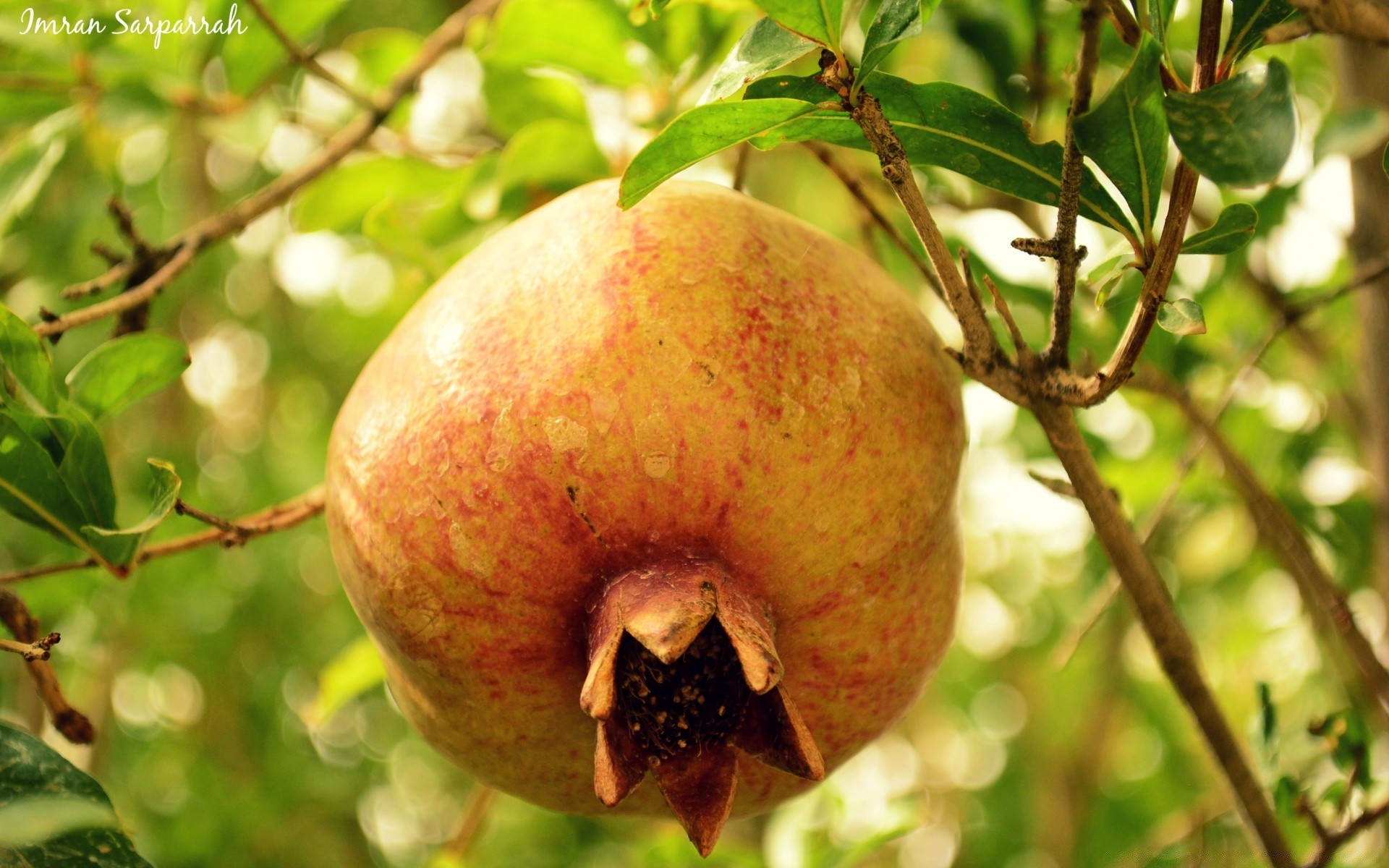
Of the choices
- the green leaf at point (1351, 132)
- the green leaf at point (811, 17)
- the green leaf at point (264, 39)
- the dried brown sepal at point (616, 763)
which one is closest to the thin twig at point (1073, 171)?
the green leaf at point (811, 17)

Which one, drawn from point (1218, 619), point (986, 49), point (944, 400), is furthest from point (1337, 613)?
point (1218, 619)

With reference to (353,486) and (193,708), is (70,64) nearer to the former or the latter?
(353,486)

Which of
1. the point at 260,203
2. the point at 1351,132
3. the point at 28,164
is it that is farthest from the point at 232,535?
the point at 1351,132

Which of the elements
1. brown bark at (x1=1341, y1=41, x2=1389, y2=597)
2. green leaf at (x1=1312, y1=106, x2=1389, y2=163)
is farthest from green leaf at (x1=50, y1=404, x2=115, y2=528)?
brown bark at (x1=1341, y1=41, x2=1389, y2=597)

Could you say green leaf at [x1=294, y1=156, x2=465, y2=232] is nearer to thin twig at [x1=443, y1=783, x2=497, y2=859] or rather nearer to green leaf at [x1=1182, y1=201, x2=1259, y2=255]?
thin twig at [x1=443, y1=783, x2=497, y2=859]

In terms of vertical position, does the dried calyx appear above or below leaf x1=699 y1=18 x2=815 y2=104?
below

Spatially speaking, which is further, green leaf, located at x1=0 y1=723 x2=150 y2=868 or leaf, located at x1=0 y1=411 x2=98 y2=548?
leaf, located at x1=0 y1=411 x2=98 y2=548

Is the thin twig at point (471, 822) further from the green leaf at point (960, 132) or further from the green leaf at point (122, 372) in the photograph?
the green leaf at point (960, 132)
